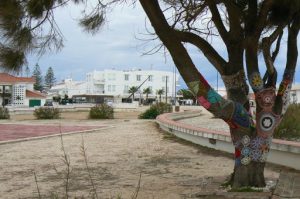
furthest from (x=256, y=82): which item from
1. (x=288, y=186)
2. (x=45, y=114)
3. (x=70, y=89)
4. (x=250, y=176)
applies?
(x=70, y=89)

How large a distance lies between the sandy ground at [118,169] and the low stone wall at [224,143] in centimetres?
34

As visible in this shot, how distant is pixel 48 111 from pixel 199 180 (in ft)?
85.6

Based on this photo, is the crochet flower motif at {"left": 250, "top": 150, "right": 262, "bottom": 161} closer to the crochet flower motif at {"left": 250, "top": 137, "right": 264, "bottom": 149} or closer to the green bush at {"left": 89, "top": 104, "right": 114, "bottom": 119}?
the crochet flower motif at {"left": 250, "top": 137, "right": 264, "bottom": 149}

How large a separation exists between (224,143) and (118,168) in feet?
10.6

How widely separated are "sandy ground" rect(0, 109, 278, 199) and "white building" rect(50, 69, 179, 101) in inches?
4085

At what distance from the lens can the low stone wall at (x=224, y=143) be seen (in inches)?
378

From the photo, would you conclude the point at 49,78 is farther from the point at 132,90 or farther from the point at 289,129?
the point at 289,129

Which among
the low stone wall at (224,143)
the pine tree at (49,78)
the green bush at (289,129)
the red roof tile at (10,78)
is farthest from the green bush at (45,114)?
the pine tree at (49,78)

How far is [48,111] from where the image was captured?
33.5m

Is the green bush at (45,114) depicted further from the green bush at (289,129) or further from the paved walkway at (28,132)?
the green bush at (289,129)

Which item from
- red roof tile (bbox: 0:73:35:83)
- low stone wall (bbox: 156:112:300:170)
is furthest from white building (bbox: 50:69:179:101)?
low stone wall (bbox: 156:112:300:170)

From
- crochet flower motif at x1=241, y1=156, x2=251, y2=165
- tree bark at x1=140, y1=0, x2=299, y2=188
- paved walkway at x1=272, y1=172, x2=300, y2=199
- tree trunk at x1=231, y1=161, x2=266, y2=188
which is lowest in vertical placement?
paved walkway at x1=272, y1=172, x2=300, y2=199

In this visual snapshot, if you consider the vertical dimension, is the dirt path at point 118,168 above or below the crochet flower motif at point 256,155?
below

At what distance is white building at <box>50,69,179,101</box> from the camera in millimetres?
120750
